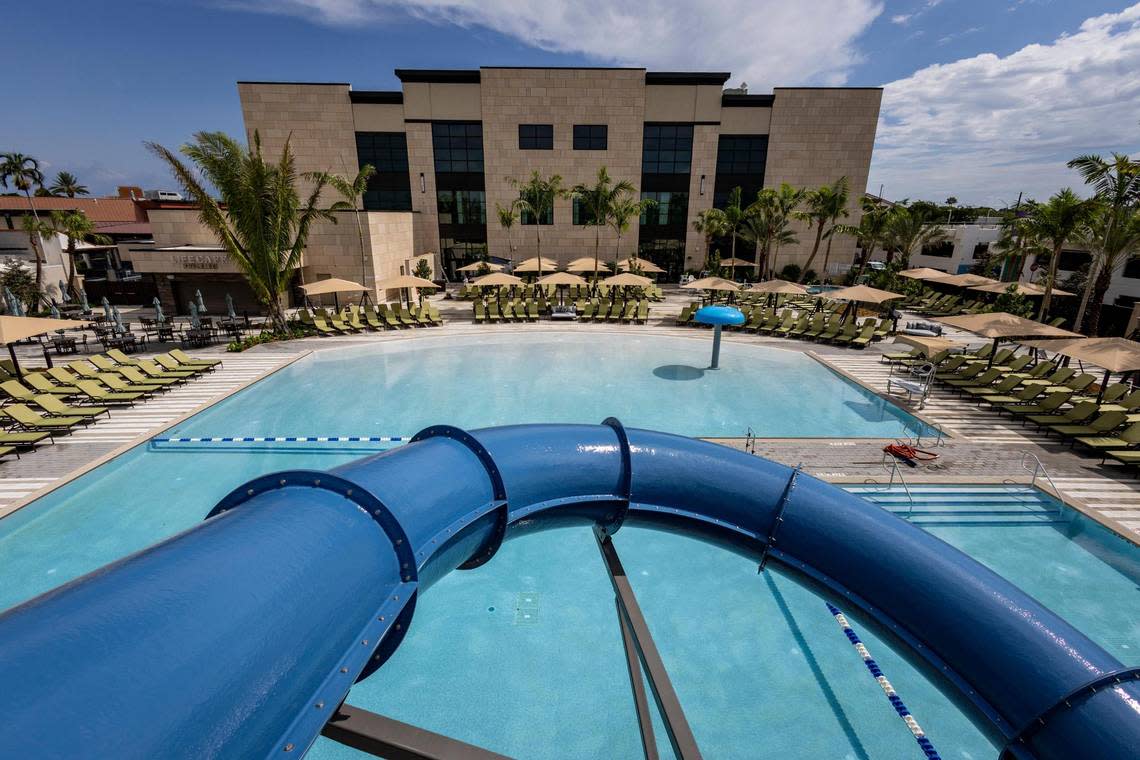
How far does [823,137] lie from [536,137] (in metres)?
23.1

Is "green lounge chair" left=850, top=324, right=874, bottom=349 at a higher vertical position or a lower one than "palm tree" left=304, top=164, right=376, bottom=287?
lower

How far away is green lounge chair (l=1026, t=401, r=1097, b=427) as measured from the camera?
43.0 ft

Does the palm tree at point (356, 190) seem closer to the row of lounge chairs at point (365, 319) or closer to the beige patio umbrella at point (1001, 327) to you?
the row of lounge chairs at point (365, 319)

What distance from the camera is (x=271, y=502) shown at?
257 cm

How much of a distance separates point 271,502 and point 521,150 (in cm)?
4187

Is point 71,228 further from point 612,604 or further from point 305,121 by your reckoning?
point 612,604

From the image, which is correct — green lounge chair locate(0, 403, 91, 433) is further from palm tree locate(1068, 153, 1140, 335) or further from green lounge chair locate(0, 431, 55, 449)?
palm tree locate(1068, 153, 1140, 335)

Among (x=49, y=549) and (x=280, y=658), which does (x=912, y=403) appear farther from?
(x=49, y=549)

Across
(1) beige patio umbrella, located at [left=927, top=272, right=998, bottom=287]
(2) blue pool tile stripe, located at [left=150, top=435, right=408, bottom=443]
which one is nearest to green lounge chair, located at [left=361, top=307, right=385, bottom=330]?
(2) blue pool tile stripe, located at [left=150, top=435, right=408, bottom=443]

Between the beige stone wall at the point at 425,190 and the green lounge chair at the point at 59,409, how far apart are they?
27726 mm

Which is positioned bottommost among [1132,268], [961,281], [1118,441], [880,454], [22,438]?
[880,454]

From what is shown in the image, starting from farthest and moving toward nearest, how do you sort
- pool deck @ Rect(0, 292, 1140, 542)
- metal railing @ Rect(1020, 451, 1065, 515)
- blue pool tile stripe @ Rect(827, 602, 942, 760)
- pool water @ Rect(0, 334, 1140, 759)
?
pool deck @ Rect(0, 292, 1140, 542) → metal railing @ Rect(1020, 451, 1065, 515) → pool water @ Rect(0, 334, 1140, 759) → blue pool tile stripe @ Rect(827, 602, 942, 760)

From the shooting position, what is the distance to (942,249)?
4972 centimetres

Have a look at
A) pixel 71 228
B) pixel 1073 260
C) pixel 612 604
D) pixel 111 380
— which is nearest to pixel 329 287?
pixel 111 380
